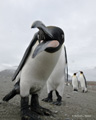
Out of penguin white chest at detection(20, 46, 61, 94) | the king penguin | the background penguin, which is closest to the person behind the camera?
the king penguin

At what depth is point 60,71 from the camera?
3.91 meters

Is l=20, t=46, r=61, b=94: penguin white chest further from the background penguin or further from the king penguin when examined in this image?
the background penguin

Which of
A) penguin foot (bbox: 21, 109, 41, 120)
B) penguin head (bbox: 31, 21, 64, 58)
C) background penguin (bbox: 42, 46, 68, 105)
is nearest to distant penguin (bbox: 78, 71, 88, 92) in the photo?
background penguin (bbox: 42, 46, 68, 105)

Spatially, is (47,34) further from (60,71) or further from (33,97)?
(60,71)

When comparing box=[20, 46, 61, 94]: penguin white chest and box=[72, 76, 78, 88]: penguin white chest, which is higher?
box=[20, 46, 61, 94]: penguin white chest

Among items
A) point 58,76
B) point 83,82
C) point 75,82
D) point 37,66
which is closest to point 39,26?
point 37,66

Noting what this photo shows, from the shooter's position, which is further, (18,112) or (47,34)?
(18,112)

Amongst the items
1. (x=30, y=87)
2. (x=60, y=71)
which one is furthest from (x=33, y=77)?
(x=60, y=71)

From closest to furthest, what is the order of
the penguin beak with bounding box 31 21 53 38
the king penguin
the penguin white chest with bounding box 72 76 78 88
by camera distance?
the penguin beak with bounding box 31 21 53 38, the king penguin, the penguin white chest with bounding box 72 76 78 88

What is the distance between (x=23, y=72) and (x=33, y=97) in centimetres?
59

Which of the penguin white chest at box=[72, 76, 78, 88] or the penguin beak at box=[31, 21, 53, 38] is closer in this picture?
the penguin beak at box=[31, 21, 53, 38]

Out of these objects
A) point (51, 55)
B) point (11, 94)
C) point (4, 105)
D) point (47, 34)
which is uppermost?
point (47, 34)

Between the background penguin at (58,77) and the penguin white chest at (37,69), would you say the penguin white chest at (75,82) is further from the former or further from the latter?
the penguin white chest at (37,69)

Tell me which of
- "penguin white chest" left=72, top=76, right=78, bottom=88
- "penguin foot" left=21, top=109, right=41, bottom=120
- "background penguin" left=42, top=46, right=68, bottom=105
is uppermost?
"background penguin" left=42, top=46, right=68, bottom=105
